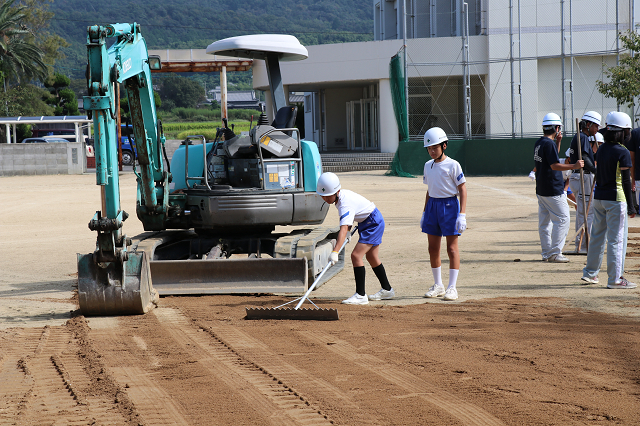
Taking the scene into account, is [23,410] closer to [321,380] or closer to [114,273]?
[321,380]

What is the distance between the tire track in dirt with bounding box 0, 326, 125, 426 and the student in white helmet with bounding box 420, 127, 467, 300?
153 inches

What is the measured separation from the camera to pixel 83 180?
30484 mm

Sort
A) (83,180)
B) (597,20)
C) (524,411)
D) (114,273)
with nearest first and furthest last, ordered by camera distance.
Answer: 1. (524,411)
2. (114,273)
3. (83,180)
4. (597,20)

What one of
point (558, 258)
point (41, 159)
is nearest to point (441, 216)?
point (558, 258)

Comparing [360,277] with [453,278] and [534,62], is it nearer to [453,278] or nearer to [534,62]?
[453,278]

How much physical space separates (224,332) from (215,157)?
377 centimetres

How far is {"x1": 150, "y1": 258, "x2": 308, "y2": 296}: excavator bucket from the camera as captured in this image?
8.21 m

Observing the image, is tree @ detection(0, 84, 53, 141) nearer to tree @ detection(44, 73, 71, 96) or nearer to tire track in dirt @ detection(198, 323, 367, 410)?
tree @ detection(44, 73, 71, 96)

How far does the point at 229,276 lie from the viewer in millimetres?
8344

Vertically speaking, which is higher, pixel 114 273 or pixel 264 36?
pixel 264 36

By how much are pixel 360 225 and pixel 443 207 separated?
0.93 m

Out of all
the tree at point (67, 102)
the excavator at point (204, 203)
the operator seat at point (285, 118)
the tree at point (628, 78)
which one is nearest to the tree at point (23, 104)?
the tree at point (67, 102)

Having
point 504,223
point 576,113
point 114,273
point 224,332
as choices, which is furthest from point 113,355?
point 576,113

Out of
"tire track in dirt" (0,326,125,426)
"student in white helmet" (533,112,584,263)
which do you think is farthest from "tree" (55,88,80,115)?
"tire track in dirt" (0,326,125,426)
